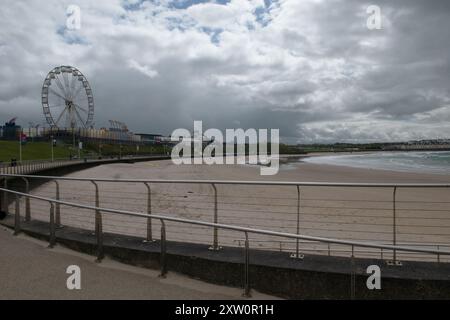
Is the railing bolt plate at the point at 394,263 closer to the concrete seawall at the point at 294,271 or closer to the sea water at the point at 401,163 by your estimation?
the concrete seawall at the point at 294,271

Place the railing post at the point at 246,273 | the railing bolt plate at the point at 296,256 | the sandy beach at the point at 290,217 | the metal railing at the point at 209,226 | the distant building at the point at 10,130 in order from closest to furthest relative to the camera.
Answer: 1. the metal railing at the point at 209,226
2. the railing post at the point at 246,273
3. the railing bolt plate at the point at 296,256
4. the sandy beach at the point at 290,217
5. the distant building at the point at 10,130

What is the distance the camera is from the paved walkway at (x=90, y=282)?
12.3 feet

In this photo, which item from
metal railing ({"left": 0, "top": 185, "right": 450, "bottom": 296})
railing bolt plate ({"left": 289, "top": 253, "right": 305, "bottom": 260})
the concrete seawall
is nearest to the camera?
metal railing ({"left": 0, "top": 185, "right": 450, "bottom": 296})

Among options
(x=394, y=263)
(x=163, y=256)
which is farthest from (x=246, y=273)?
(x=394, y=263)

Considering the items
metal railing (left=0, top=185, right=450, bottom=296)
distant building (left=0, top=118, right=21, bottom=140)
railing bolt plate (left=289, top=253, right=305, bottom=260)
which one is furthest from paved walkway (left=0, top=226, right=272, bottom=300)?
distant building (left=0, top=118, right=21, bottom=140)

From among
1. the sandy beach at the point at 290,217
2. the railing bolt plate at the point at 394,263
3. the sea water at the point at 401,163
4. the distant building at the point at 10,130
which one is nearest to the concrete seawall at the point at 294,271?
the railing bolt plate at the point at 394,263

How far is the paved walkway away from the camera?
3.76m

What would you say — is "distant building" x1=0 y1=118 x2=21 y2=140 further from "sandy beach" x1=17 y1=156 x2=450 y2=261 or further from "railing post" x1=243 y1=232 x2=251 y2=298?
"railing post" x1=243 y1=232 x2=251 y2=298

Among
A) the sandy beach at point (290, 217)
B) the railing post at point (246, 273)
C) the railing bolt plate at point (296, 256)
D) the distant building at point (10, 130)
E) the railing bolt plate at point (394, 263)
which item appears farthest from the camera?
the distant building at point (10, 130)

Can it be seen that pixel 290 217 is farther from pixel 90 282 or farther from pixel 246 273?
pixel 90 282

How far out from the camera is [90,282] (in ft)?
13.3

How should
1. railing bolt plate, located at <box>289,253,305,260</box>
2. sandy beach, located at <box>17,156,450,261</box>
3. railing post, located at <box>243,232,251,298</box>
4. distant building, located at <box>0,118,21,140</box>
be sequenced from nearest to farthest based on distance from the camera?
railing post, located at <box>243,232,251,298</box> < railing bolt plate, located at <box>289,253,305,260</box> < sandy beach, located at <box>17,156,450,261</box> < distant building, located at <box>0,118,21,140</box>

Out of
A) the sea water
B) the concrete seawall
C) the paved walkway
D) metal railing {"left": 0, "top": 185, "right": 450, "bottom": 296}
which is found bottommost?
the sea water
